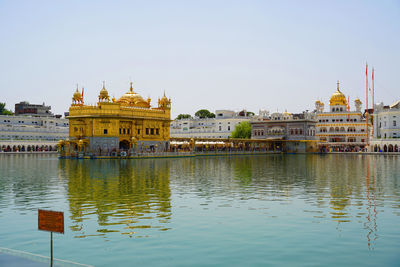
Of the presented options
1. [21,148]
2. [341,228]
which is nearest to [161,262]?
[341,228]

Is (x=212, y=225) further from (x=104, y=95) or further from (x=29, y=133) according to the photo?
(x=29, y=133)

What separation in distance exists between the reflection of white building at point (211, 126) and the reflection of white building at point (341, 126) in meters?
24.0

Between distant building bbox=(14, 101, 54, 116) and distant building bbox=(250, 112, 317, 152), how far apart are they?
2718 inches

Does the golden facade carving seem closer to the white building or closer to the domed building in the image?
the domed building

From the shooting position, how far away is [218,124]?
413 feet

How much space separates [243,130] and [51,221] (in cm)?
10444

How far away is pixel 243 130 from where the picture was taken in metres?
113

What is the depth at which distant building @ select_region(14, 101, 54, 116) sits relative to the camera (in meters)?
140

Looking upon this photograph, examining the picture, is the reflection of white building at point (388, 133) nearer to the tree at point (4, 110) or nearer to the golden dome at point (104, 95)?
the golden dome at point (104, 95)

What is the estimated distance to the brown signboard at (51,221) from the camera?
932cm

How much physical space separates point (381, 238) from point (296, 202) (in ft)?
21.2

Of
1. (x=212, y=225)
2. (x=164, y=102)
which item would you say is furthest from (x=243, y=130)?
(x=212, y=225)

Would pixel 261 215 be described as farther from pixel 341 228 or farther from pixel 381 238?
pixel 381 238

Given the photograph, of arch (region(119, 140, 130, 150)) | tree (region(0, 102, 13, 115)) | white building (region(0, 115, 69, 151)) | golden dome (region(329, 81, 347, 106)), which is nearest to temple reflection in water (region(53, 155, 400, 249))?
arch (region(119, 140, 130, 150))
